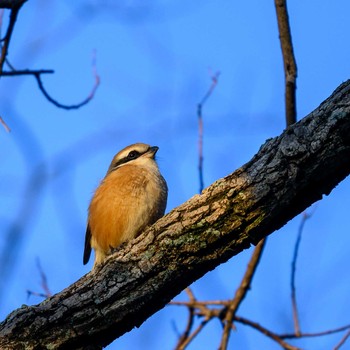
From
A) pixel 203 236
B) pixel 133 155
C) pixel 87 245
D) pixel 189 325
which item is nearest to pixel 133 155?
pixel 133 155

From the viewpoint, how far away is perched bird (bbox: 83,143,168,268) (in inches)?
219

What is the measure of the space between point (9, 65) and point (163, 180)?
180 cm

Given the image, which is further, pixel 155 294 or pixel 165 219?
pixel 165 219

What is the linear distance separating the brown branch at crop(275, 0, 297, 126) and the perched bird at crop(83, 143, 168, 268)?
1591 millimetres

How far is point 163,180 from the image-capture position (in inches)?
240

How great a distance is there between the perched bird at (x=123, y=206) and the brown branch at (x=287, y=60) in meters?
1.59

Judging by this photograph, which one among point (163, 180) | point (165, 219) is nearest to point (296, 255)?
point (163, 180)

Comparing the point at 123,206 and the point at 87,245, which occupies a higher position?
the point at 87,245

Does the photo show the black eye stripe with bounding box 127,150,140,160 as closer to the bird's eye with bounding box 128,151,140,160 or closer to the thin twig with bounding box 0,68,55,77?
the bird's eye with bounding box 128,151,140,160

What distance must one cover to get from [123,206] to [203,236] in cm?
250

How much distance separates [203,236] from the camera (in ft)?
10.6

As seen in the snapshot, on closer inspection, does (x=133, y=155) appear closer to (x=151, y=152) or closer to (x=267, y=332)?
(x=151, y=152)

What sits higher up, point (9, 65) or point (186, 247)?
point (9, 65)

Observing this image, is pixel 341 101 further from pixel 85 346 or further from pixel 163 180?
pixel 163 180
